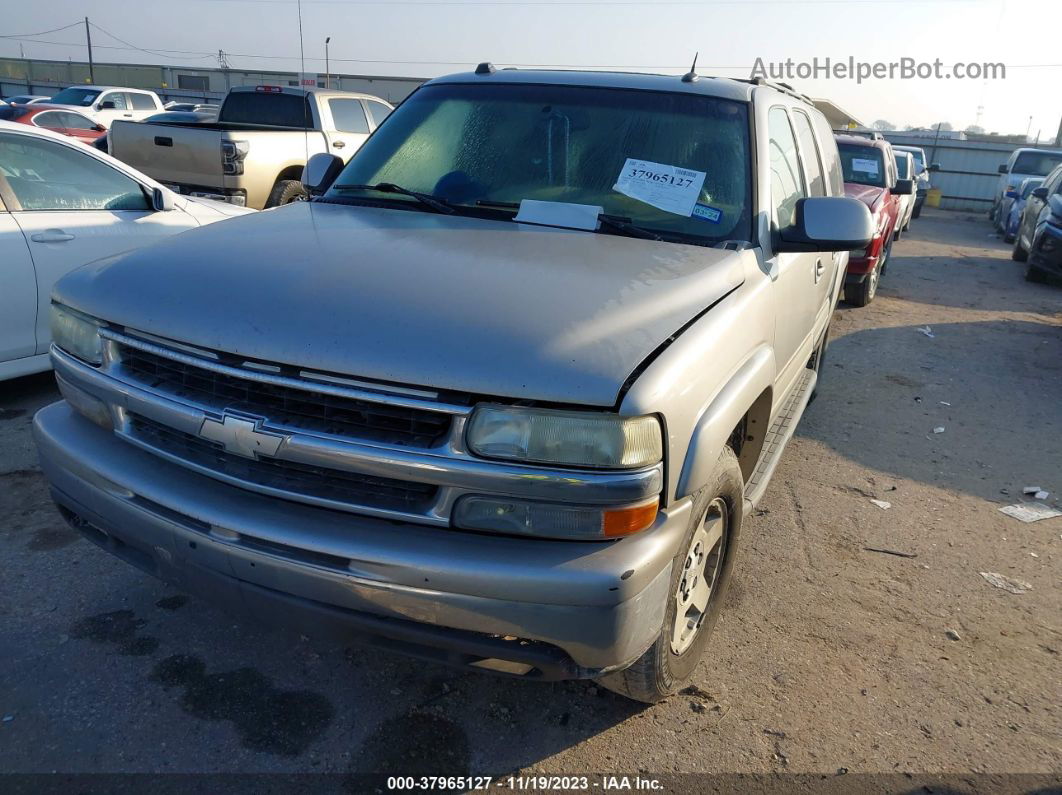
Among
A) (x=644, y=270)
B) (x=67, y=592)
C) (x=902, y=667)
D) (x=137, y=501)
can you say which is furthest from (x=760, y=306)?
(x=67, y=592)

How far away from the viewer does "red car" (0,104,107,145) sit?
16.7 m

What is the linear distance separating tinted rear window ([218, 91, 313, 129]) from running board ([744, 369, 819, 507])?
8373 mm

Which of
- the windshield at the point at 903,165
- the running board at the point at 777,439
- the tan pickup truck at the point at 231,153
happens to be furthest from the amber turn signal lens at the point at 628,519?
the windshield at the point at 903,165

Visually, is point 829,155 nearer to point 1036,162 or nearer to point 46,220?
point 46,220

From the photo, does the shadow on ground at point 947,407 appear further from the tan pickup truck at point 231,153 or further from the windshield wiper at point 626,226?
the tan pickup truck at point 231,153

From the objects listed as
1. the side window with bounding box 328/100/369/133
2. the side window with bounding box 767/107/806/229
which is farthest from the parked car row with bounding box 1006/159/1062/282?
the side window with bounding box 328/100/369/133

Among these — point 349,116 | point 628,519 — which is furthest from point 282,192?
point 628,519

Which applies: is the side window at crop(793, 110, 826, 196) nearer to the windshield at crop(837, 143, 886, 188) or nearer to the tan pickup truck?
the tan pickup truck

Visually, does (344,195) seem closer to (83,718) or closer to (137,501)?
(137,501)

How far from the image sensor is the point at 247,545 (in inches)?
83.6

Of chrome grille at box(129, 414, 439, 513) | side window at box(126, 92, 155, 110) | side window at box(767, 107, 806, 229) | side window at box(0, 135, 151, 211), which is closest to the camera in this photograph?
chrome grille at box(129, 414, 439, 513)

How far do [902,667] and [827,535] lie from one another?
3.46 feet

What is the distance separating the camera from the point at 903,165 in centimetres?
1444

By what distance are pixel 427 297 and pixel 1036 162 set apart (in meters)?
21.5
